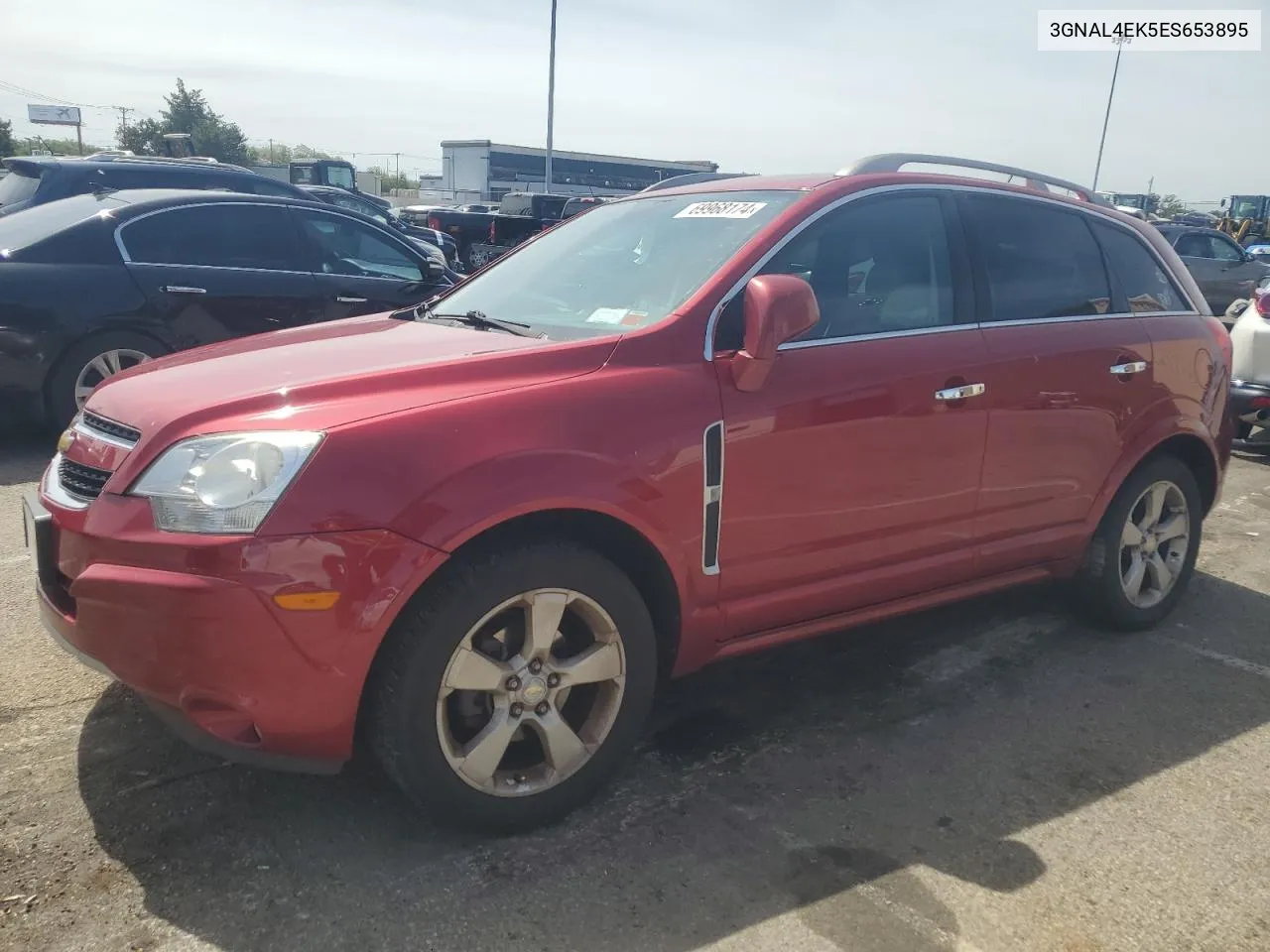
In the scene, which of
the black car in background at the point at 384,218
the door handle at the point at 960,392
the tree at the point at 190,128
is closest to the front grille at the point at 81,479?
the door handle at the point at 960,392

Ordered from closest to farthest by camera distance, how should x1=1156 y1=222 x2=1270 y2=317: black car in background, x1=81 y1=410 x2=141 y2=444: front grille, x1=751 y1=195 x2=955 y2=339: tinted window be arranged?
x1=81 y1=410 x2=141 y2=444: front grille < x1=751 y1=195 x2=955 y2=339: tinted window < x1=1156 y1=222 x2=1270 y2=317: black car in background

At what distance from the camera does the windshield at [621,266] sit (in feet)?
10.6

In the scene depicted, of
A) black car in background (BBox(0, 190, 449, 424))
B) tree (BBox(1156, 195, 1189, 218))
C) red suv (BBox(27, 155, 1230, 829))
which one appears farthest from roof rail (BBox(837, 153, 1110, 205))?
tree (BBox(1156, 195, 1189, 218))

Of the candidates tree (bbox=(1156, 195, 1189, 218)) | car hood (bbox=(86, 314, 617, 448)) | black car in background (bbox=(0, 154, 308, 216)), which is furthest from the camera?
tree (bbox=(1156, 195, 1189, 218))

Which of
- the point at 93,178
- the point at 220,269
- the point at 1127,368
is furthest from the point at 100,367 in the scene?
the point at 1127,368

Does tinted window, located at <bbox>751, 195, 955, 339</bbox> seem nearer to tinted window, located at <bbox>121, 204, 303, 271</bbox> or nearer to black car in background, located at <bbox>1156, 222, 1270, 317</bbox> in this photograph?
tinted window, located at <bbox>121, 204, 303, 271</bbox>

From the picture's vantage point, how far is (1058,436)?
12.7 ft

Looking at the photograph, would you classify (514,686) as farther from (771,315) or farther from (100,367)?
(100,367)

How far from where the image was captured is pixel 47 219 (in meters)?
6.52

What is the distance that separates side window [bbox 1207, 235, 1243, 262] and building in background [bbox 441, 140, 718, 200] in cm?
1868

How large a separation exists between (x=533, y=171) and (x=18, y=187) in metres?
31.0

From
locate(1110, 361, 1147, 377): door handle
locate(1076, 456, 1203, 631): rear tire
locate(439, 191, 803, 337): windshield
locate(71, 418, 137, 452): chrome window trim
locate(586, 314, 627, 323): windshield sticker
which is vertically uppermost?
locate(439, 191, 803, 337): windshield

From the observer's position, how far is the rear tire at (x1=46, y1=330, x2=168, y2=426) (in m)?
6.15

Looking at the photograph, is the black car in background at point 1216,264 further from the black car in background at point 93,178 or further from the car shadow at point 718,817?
the car shadow at point 718,817
